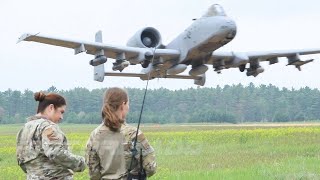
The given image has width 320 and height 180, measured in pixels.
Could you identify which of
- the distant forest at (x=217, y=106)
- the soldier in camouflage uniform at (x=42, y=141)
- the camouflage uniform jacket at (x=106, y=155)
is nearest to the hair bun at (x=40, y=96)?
the soldier in camouflage uniform at (x=42, y=141)

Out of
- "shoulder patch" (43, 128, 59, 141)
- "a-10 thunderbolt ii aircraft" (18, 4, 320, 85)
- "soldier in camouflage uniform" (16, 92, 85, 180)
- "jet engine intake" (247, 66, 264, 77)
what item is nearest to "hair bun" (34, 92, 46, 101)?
"soldier in camouflage uniform" (16, 92, 85, 180)

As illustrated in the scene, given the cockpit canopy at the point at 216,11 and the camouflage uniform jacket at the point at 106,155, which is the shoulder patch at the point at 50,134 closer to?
the camouflage uniform jacket at the point at 106,155

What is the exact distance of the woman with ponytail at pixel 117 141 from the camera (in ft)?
16.4

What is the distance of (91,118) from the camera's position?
5588 centimetres

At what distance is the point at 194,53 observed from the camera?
1025 inches

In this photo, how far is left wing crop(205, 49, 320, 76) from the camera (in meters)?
26.1

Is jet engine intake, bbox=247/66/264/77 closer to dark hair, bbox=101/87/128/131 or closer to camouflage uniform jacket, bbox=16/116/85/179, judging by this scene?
camouflage uniform jacket, bbox=16/116/85/179

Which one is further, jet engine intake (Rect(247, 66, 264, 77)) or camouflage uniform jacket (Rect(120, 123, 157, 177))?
jet engine intake (Rect(247, 66, 264, 77))

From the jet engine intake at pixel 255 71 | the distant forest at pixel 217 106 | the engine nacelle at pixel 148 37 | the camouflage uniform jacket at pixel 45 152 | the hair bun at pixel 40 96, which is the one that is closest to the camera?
the camouflage uniform jacket at pixel 45 152

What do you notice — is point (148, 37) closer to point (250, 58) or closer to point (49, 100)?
point (250, 58)

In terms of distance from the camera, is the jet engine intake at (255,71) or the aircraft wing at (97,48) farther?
the jet engine intake at (255,71)

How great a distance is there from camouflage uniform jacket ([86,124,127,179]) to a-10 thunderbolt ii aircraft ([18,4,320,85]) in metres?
18.1

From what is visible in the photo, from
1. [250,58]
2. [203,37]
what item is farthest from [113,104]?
[250,58]

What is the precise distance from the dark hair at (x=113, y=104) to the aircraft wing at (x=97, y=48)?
17.3m
